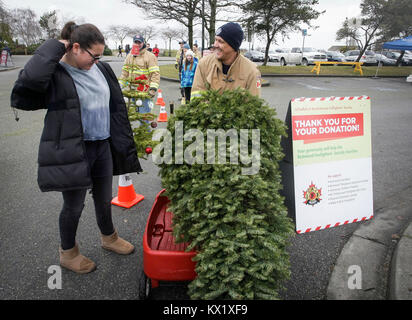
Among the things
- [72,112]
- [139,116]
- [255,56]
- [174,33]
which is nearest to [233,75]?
[139,116]

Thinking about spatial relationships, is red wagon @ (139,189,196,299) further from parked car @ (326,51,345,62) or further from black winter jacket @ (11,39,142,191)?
parked car @ (326,51,345,62)

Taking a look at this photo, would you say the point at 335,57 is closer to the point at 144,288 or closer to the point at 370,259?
the point at 370,259

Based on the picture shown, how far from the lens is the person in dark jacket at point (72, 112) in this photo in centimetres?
196

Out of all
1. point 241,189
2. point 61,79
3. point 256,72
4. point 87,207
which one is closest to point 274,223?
point 241,189

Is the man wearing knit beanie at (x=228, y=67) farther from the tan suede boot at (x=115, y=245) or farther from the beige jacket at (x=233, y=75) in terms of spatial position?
the tan suede boot at (x=115, y=245)

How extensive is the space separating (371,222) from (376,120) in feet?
21.1

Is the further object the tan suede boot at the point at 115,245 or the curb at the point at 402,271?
the tan suede boot at the point at 115,245

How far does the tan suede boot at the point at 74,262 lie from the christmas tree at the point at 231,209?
1.15m

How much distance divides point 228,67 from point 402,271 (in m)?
2.43

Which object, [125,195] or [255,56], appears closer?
[125,195]

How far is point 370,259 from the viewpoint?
8.86ft

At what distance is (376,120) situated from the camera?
8492 mm

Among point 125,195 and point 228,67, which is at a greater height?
point 228,67

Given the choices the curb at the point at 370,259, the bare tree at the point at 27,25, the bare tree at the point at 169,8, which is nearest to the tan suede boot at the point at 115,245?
the curb at the point at 370,259
